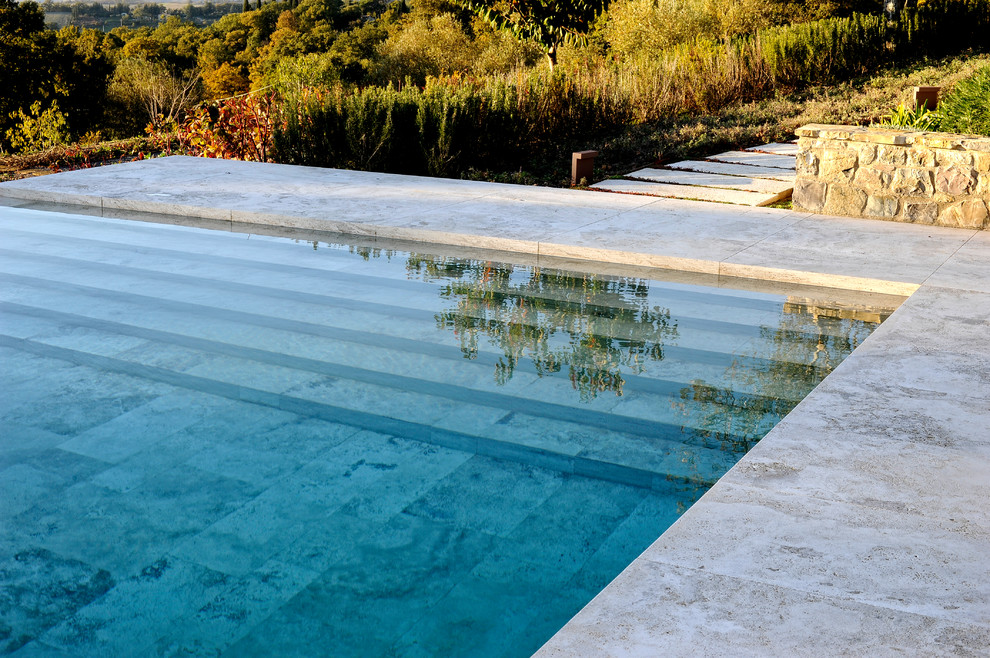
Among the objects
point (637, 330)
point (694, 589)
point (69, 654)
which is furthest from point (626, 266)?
point (69, 654)

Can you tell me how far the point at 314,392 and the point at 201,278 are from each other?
6.47 ft

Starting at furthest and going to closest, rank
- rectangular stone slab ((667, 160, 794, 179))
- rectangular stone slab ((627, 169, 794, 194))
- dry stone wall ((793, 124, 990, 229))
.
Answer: rectangular stone slab ((667, 160, 794, 179))
rectangular stone slab ((627, 169, 794, 194))
dry stone wall ((793, 124, 990, 229))

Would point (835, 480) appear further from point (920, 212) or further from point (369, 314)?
point (920, 212)

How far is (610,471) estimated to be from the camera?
3.06 meters

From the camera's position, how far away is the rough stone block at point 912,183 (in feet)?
20.7

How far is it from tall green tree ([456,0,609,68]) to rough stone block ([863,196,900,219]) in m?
7.98

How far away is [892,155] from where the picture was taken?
6363mm

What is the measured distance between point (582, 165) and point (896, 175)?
9.84ft

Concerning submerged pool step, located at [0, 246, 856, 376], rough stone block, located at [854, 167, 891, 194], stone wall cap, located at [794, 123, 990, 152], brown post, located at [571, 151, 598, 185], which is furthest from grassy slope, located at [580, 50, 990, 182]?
submerged pool step, located at [0, 246, 856, 376]

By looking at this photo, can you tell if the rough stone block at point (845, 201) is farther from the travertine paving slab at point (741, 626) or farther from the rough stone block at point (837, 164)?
the travertine paving slab at point (741, 626)

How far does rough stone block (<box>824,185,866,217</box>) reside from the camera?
662 centimetres

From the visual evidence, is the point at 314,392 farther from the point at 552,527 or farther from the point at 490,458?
the point at 552,527

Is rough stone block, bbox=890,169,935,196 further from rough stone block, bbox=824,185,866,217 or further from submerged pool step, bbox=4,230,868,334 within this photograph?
submerged pool step, bbox=4,230,868,334

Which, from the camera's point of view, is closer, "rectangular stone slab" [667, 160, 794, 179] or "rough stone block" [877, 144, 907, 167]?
"rough stone block" [877, 144, 907, 167]
